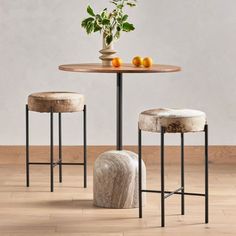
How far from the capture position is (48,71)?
6.49 meters

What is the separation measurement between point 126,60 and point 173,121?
196cm

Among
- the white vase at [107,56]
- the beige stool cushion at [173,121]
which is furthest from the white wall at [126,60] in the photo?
the beige stool cushion at [173,121]

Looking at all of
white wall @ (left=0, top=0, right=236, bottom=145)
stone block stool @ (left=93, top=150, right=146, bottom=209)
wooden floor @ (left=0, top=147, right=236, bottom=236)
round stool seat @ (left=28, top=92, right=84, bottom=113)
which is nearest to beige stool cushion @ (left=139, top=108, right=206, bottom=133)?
stone block stool @ (left=93, top=150, right=146, bottom=209)

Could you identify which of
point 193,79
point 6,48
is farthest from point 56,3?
point 193,79

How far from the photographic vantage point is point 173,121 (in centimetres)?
461

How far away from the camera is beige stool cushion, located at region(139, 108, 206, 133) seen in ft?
15.1

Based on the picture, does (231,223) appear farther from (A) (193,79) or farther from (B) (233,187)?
(A) (193,79)

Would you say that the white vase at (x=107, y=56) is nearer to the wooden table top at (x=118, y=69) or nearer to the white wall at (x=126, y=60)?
the wooden table top at (x=118, y=69)

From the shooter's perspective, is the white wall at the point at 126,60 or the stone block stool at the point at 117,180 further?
the white wall at the point at 126,60

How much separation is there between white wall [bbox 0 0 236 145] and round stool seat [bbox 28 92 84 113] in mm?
1028

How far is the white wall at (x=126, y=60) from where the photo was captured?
6449 millimetres

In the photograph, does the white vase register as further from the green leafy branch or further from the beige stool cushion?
the beige stool cushion

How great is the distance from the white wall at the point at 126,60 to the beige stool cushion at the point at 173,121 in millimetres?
1804

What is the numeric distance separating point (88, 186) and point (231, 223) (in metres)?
1.35
